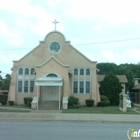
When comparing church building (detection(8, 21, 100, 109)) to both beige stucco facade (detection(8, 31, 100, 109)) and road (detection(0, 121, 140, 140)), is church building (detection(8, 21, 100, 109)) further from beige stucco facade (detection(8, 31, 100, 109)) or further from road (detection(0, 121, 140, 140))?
road (detection(0, 121, 140, 140))

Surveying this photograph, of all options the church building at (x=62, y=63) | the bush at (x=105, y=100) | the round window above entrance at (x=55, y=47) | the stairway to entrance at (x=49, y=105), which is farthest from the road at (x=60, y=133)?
the round window above entrance at (x=55, y=47)

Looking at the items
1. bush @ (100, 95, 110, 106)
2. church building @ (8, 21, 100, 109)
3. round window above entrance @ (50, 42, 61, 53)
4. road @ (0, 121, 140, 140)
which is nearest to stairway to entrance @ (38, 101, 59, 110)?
church building @ (8, 21, 100, 109)

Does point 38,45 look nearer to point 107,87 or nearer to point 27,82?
point 27,82

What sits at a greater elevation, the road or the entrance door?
the entrance door

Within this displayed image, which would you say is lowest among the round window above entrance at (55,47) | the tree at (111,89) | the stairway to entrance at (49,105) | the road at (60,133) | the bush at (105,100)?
the road at (60,133)

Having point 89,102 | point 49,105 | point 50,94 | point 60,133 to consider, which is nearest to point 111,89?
point 89,102

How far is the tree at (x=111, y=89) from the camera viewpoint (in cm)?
3788

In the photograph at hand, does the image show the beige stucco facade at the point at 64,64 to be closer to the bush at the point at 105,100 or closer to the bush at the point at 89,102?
the bush at the point at 105,100

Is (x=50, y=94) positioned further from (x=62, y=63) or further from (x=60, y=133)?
(x=60, y=133)

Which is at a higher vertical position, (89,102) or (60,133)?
(89,102)

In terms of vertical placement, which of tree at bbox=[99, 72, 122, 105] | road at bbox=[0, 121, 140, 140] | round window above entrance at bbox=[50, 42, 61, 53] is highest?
round window above entrance at bbox=[50, 42, 61, 53]

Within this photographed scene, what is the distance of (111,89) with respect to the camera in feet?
126

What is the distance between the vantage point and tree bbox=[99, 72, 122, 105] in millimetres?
37875

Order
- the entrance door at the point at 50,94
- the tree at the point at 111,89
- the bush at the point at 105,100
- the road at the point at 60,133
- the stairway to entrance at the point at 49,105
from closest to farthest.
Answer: the road at the point at 60,133 → the stairway to entrance at the point at 49,105 → the entrance door at the point at 50,94 → the bush at the point at 105,100 → the tree at the point at 111,89
